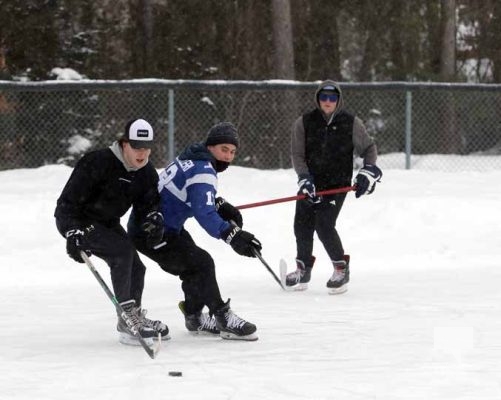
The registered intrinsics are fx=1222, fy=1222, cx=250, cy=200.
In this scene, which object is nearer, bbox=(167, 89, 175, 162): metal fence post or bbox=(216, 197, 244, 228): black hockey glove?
bbox=(216, 197, 244, 228): black hockey glove

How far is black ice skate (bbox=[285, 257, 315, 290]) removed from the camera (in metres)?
9.34

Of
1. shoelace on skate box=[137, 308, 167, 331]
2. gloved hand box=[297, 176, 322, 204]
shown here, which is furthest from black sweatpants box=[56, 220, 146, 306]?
gloved hand box=[297, 176, 322, 204]

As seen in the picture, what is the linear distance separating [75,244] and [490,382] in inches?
90.9

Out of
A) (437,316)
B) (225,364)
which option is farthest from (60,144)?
(225,364)

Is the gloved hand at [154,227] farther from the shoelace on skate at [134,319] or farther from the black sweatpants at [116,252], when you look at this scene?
the shoelace on skate at [134,319]

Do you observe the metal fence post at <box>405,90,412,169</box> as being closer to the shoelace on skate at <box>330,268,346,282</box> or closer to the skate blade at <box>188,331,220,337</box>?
the shoelace on skate at <box>330,268,346,282</box>

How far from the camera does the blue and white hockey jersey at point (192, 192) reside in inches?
268

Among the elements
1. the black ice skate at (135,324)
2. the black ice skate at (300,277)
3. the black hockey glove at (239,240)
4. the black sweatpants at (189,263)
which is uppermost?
the black hockey glove at (239,240)

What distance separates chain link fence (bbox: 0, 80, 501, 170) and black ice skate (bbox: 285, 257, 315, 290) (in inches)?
175

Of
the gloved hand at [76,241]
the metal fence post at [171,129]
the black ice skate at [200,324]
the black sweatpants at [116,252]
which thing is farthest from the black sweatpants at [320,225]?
the metal fence post at [171,129]

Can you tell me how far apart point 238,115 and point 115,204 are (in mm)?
8383

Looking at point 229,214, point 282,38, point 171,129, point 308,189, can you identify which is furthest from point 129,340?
point 282,38

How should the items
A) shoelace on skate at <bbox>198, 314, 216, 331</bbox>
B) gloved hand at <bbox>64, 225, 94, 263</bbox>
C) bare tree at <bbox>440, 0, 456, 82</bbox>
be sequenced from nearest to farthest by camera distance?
1. gloved hand at <bbox>64, 225, 94, 263</bbox>
2. shoelace on skate at <bbox>198, 314, 216, 331</bbox>
3. bare tree at <bbox>440, 0, 456, 82</bbox>

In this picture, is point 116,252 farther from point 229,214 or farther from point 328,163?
point 328,163
